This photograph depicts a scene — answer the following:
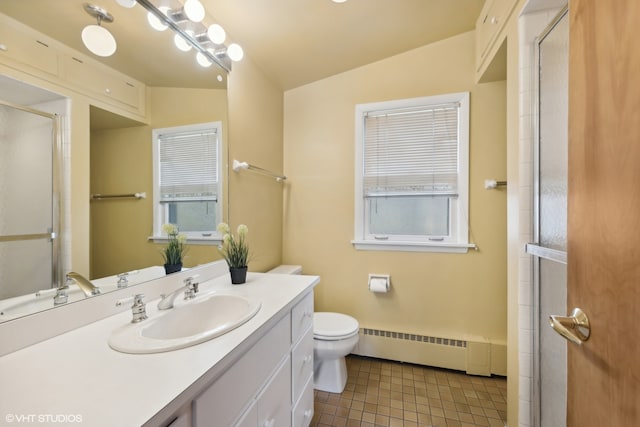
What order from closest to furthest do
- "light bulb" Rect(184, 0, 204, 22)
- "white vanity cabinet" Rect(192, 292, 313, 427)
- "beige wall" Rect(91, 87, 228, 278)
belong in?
"white vanity cabinet" Rect(192, 292, 313, 427)
"beige wall" Rect(91, 87, 228, 278)
"light bulb" Rect(184, 0, 204, 22)

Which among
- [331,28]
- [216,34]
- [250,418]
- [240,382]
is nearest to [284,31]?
[331,28]

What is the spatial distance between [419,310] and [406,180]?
1.03m

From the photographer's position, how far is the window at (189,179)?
1194 millimetres

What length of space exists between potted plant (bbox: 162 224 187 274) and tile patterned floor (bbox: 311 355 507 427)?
119cm

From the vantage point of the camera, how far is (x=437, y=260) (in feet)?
6.58

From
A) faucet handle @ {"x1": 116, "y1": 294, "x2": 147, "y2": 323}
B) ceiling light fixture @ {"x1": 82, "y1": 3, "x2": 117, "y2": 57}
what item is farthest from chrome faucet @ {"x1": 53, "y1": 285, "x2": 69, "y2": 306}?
ceiling light fixture @ {"x1": 82, "y1": 3, "x2": 117, "y2": 57}

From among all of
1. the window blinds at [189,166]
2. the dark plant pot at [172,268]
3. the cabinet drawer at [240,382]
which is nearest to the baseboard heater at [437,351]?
the cabinet drawer at [240,382]

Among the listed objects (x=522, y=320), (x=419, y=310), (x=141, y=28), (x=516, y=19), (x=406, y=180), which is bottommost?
(x=419, y=310)

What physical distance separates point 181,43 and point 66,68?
636mm

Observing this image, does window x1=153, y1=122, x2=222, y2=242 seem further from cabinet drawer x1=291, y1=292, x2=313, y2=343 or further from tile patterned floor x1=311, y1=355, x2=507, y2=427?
tile patterned floor x1=311, y1=355, x2=507, y2=427

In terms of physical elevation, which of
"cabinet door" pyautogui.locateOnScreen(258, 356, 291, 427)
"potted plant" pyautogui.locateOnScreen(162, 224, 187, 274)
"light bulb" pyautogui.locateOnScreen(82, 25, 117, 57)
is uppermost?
"light bulb" pyautogui.locateOnScreen(82, 25, 117, 57)

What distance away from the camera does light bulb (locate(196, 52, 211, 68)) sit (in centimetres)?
142

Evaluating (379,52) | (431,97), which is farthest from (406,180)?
(379,52)

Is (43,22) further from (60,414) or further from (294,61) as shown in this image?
(294,61)
